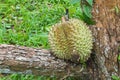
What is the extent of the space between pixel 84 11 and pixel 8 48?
0.47m

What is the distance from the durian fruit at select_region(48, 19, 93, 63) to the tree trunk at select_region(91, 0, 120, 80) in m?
0.05

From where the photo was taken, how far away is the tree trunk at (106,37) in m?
1.78

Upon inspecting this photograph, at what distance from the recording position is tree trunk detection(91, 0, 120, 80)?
178 centimetres

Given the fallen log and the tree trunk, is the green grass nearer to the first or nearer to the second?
the fallen log

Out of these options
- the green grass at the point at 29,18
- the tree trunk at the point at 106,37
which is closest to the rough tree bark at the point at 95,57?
the tree trunk at the point at 106,37

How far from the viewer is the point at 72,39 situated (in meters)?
1.82

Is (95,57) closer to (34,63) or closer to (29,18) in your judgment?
(34,63)

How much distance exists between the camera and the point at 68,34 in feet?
6.00

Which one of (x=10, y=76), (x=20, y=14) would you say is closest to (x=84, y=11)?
(x=10, y=76)

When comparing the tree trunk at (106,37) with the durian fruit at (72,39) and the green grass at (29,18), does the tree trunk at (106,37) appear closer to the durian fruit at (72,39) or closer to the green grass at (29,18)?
the durian fruit at (72,39)

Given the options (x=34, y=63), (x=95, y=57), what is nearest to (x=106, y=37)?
(x=95, y=57)

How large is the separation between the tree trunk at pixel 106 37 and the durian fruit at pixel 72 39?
0.05 m

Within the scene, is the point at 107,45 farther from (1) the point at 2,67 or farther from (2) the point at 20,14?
(2) the point at 20,14

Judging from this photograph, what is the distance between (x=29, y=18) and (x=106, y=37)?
1197mm
